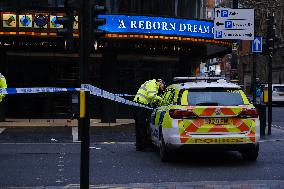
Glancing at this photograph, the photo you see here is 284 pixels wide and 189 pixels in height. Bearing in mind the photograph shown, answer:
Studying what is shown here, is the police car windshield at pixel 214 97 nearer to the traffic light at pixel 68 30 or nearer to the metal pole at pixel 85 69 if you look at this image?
the traffic light at pixel 68 30

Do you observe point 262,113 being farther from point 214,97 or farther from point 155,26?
point 155,26

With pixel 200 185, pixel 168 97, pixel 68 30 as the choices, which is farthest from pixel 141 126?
pixel 68 30

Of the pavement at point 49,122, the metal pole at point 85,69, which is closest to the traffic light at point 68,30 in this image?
the metal pole at point 85,69

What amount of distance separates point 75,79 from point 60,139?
22.7 feet

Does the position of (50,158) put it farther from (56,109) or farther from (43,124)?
(56,109)

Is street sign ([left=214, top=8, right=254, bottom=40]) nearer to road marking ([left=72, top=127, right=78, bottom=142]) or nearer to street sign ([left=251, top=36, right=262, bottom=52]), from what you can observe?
street sign ([left=251, top=36, right=262, bottom=52])

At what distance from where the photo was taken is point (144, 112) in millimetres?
12953

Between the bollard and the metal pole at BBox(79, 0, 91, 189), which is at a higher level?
the metal pole at BBox(79, 0, 91, 189)

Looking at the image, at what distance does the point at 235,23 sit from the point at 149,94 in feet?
14.2

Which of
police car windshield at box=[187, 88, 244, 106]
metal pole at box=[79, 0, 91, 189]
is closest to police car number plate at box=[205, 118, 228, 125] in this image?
police car windshield at box=[187, 88, 244, 106]

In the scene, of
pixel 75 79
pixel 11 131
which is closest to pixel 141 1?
pixel 75 79

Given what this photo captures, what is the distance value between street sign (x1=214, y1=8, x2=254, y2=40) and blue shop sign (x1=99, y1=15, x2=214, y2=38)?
4392mm

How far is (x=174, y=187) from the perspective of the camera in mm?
8203

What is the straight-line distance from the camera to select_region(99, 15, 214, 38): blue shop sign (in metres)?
19.7
